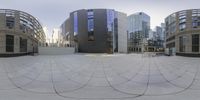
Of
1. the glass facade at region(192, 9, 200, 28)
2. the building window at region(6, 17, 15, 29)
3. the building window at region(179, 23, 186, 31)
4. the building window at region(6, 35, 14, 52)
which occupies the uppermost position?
the glass facade at region(192, 9, 200, 28)

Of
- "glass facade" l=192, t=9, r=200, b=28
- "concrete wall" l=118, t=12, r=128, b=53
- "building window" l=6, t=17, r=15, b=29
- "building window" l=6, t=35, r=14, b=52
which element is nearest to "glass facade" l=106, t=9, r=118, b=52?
"concrete wall" l=118, t=12, r=128, b=53

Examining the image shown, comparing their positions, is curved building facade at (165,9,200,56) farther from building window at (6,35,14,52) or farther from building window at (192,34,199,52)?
building window at (6,35,14,52)

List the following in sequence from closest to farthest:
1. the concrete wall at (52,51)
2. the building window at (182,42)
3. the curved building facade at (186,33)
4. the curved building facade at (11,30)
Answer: the curved building facade at (11,30), the curved building facade at (186,33), the building window at (182,42), the concrete wall at (52,51)

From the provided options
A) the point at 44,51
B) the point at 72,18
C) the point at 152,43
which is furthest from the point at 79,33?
the point at 152,43

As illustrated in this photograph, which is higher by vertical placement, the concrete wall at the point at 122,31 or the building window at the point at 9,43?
the concrete wall at the point at 122,31

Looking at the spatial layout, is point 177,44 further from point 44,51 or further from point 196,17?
point 44,51

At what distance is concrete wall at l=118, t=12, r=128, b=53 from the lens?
4445 centimetres

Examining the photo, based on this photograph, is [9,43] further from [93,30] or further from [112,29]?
[112,29]

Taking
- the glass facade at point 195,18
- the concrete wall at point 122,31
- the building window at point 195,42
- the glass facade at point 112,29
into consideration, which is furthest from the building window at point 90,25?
the glass facade at point 195,18

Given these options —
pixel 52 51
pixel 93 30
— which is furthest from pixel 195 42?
pixel 52 51

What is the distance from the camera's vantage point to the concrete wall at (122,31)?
44.4 metres

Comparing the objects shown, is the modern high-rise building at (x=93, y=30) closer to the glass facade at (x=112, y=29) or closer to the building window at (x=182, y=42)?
the glass facade at (x=112, y=29)

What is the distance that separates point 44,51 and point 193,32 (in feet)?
84.4

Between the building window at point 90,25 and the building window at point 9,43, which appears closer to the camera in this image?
the building window at point 9,43
